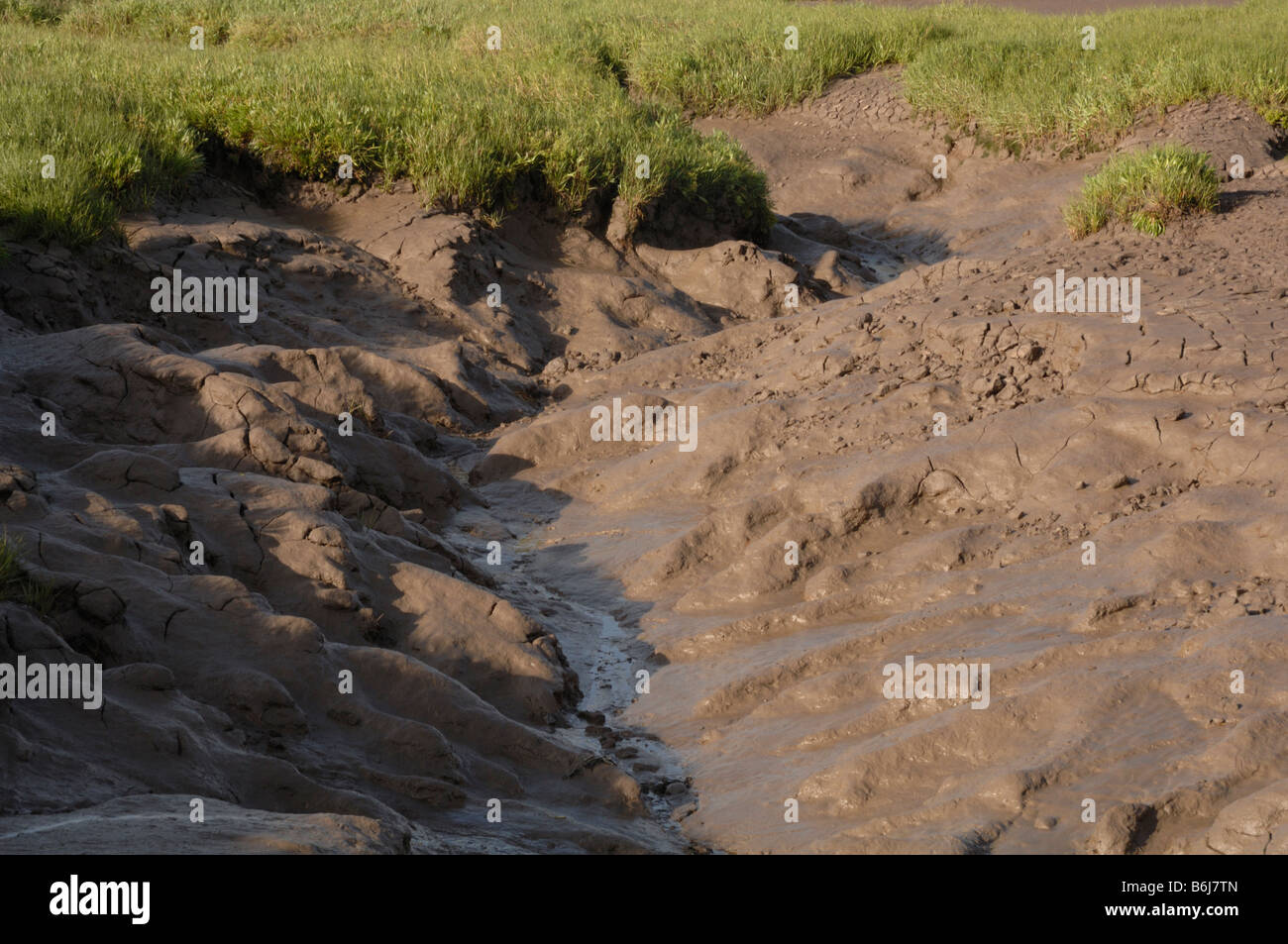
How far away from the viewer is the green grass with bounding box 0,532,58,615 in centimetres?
372

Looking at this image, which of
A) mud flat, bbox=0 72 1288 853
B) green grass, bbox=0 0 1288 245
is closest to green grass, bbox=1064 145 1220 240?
mud flat, bbox=0 72 1288 853

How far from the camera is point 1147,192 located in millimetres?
7727

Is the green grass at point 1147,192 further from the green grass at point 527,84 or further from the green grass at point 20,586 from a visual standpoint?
the green grass at point 20,586

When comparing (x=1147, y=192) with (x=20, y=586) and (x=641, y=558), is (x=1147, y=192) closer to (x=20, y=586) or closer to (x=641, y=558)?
(x=641, y=558)

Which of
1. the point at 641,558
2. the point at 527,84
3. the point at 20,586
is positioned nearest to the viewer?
the point at 20,586

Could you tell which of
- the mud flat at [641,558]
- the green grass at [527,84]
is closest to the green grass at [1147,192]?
the mud flat at [641,558]

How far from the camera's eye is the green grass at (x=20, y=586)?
3.72 m

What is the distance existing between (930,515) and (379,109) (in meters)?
6.36

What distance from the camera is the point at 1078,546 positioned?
4879 mm

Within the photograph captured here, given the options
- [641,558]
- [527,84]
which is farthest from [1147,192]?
[527,84]

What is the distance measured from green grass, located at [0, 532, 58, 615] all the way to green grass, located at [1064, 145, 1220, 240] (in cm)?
643

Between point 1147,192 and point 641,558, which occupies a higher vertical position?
point 1147,192

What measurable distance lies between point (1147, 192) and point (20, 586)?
266 inches

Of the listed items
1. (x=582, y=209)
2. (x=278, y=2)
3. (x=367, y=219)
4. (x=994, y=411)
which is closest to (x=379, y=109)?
(x=367, y=219)
